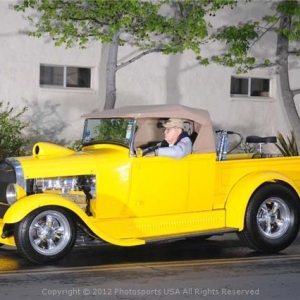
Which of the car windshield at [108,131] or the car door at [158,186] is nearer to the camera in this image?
the car door at [158,186]

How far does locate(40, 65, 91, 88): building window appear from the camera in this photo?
18.5 metres

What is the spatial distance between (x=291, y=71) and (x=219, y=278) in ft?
44.0

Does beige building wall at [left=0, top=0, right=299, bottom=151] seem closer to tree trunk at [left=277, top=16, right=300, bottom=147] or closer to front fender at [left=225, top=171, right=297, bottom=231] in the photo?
tree trunk at [left=277, top=16, right=300, bottom=147]

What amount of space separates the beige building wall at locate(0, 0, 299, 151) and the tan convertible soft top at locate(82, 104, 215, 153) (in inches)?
288

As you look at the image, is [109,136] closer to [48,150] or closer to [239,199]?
[48,150]

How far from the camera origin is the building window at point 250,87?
21.2m

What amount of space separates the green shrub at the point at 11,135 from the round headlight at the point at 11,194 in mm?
6580

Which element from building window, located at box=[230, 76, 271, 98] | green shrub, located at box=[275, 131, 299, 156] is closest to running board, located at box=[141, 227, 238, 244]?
green shrub, located at box=[275, 131, 299, 156]

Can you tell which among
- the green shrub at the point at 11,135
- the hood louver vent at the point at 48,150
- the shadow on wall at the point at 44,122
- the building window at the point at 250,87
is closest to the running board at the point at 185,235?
the hood louver vent at the point at 48,150

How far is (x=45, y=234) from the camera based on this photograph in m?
9.54

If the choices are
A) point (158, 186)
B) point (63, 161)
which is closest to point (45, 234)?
point (63, 161)

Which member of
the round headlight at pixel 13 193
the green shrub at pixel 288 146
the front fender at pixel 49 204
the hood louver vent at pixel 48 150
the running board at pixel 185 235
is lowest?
the running board at pixel 185 235

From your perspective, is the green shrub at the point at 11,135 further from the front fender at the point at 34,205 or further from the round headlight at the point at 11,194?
the front fender at the point at 34,205

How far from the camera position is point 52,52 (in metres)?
18.3
